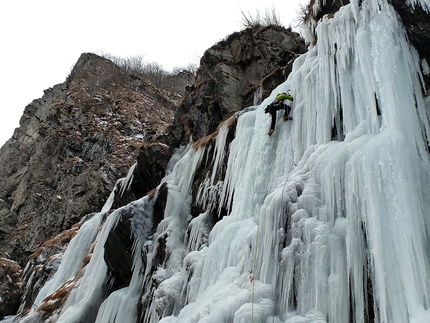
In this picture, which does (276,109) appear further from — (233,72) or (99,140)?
(99,140)

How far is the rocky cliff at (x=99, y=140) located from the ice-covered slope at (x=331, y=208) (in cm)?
320

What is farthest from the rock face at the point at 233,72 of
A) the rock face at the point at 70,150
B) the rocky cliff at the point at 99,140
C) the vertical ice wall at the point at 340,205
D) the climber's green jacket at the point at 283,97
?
the rock face at the point at 70,150

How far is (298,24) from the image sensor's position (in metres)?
15.8

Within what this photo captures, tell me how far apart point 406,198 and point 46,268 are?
12838mm

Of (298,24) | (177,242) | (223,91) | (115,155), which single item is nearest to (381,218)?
(177,242)

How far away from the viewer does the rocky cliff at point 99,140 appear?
12.2 m

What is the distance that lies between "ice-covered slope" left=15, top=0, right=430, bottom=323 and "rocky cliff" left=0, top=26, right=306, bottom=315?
3195 mm

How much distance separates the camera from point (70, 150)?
19922 millimetres

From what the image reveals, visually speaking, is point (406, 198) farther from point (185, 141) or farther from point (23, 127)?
point (23, 127)

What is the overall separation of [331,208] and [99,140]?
17.2 metres

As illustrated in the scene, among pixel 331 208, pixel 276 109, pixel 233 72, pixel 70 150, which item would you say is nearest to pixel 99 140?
pixel 70 150

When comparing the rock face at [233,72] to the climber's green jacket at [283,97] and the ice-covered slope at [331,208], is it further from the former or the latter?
the climber's green jacket at [283,97]

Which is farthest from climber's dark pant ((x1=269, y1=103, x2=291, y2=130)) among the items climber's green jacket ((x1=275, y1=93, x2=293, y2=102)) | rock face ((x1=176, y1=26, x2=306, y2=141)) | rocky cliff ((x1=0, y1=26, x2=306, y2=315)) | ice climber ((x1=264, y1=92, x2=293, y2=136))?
rock face ((x1=176, y1=26, x2=306, y2=141))

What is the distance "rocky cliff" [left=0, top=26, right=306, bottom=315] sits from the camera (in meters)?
12.2
